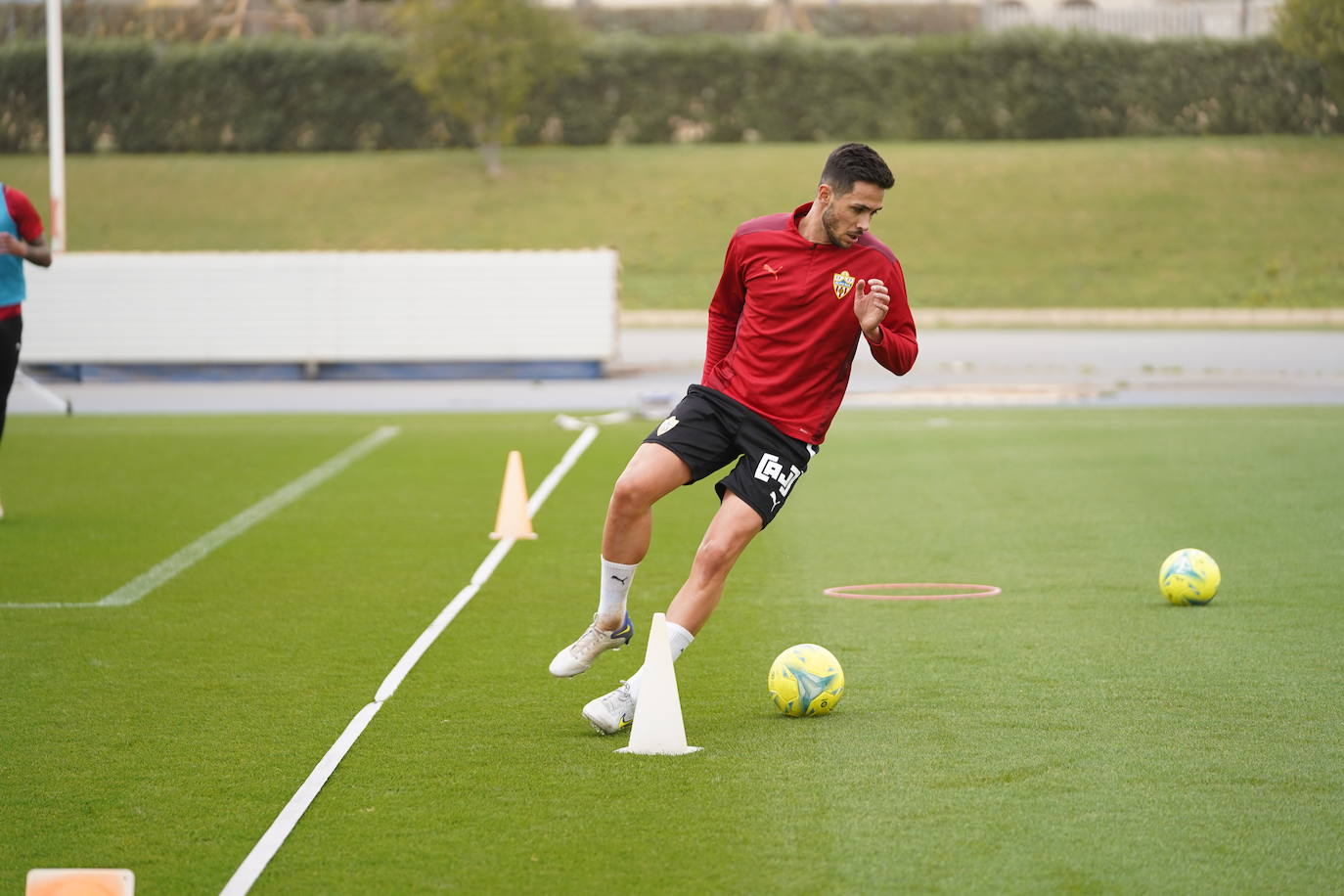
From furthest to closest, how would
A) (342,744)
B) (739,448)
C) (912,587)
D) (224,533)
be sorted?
(224,533) < (912,587) < (739,448) < (342,744)

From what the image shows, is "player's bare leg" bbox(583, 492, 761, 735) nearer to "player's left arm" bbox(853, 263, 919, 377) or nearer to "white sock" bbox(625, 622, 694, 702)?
"white sock" bbox(625, 622, 694, 702)

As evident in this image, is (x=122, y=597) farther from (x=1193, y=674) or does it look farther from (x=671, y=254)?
(x=671, y=254)

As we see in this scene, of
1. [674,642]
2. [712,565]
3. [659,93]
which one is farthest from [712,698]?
[659,93]

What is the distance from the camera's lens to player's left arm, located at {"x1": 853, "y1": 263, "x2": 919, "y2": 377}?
19.7 feet

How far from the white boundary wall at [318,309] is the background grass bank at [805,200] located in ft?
36.1

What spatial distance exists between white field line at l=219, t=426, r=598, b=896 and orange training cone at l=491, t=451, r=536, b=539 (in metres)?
0.14

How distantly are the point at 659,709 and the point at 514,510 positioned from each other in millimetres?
5284

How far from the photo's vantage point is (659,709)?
19.0ft

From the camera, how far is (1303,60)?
143ft

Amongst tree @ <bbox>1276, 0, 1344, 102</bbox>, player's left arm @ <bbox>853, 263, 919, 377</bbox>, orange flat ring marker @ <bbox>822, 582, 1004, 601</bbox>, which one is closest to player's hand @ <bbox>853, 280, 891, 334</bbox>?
player's left arm @ <bbox>853, 263, 919, 377</bbox>

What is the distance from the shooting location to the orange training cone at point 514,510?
35.8 ft

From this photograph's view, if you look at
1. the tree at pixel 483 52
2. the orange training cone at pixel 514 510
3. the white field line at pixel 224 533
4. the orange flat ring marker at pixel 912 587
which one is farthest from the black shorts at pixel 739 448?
the tree at pixel 483 52

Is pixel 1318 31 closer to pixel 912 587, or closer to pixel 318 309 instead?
pixel 318 309

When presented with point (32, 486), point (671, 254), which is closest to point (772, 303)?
point (32, 486)
